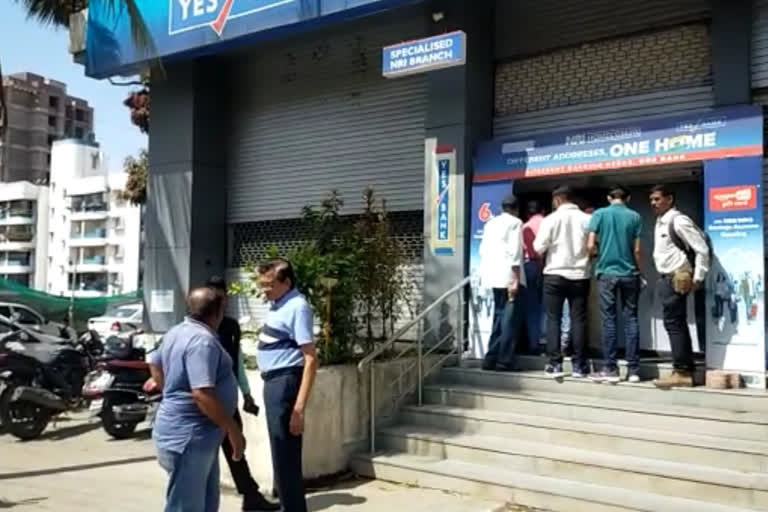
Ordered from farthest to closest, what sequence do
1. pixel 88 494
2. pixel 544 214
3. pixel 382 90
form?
pixel 382 90
pixel 544 214
pixel 88 494

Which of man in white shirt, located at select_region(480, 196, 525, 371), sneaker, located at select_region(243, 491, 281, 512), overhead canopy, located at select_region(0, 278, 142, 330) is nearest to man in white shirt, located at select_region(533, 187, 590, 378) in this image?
man in white shirt, located at select_region(480, 196, 525, 371)

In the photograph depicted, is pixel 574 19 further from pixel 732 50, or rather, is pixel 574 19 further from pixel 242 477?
pixel 242 477

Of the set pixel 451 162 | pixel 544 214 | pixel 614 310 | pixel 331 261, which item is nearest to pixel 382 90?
pixel 451 162

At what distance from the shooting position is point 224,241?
12539mm

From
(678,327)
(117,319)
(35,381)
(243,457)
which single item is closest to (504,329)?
(678,327)

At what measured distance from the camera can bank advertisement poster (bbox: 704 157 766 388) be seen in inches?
274

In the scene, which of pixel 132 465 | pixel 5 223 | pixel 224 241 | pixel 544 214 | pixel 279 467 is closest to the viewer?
pixel 279 467

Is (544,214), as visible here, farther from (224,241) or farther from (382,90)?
(224,241)

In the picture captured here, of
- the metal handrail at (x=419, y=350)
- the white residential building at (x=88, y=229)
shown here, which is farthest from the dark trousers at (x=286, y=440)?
the white residential building at (x=88, y=229)

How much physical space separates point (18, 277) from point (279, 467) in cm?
8188

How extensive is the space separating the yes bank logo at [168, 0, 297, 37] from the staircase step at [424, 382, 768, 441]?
5.36 meters

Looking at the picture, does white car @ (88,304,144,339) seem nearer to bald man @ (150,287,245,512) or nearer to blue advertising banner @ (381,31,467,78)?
blue advertising banner @ (381,31,467,78)

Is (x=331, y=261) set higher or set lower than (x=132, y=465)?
higher

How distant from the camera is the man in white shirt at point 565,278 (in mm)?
7383
